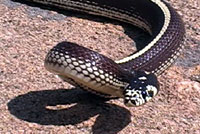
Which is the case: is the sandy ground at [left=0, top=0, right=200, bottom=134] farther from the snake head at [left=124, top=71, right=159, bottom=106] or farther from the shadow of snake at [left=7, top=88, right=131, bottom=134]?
the snake head at [left=124, top=71, right=159, bottom=106]

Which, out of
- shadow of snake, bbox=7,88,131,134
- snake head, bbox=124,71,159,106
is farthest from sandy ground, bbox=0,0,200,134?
snake head, bbox=124,71,159,106

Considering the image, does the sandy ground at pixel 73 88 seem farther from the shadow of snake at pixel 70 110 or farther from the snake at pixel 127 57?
the snake at pixel 127 57

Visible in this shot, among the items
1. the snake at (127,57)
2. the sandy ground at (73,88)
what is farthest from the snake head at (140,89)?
the sandy ground at (73,88)

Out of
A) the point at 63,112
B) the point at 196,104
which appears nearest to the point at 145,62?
the point at 196,104

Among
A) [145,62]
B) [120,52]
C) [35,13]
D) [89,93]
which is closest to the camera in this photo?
[89,93]

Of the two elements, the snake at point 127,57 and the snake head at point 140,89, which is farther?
the snake at point 127,57

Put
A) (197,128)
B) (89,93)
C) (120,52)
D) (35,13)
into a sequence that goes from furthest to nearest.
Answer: (35,13) → (120,52) → (89,93) → (197,128)

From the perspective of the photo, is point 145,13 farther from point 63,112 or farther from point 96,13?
point 63,112
